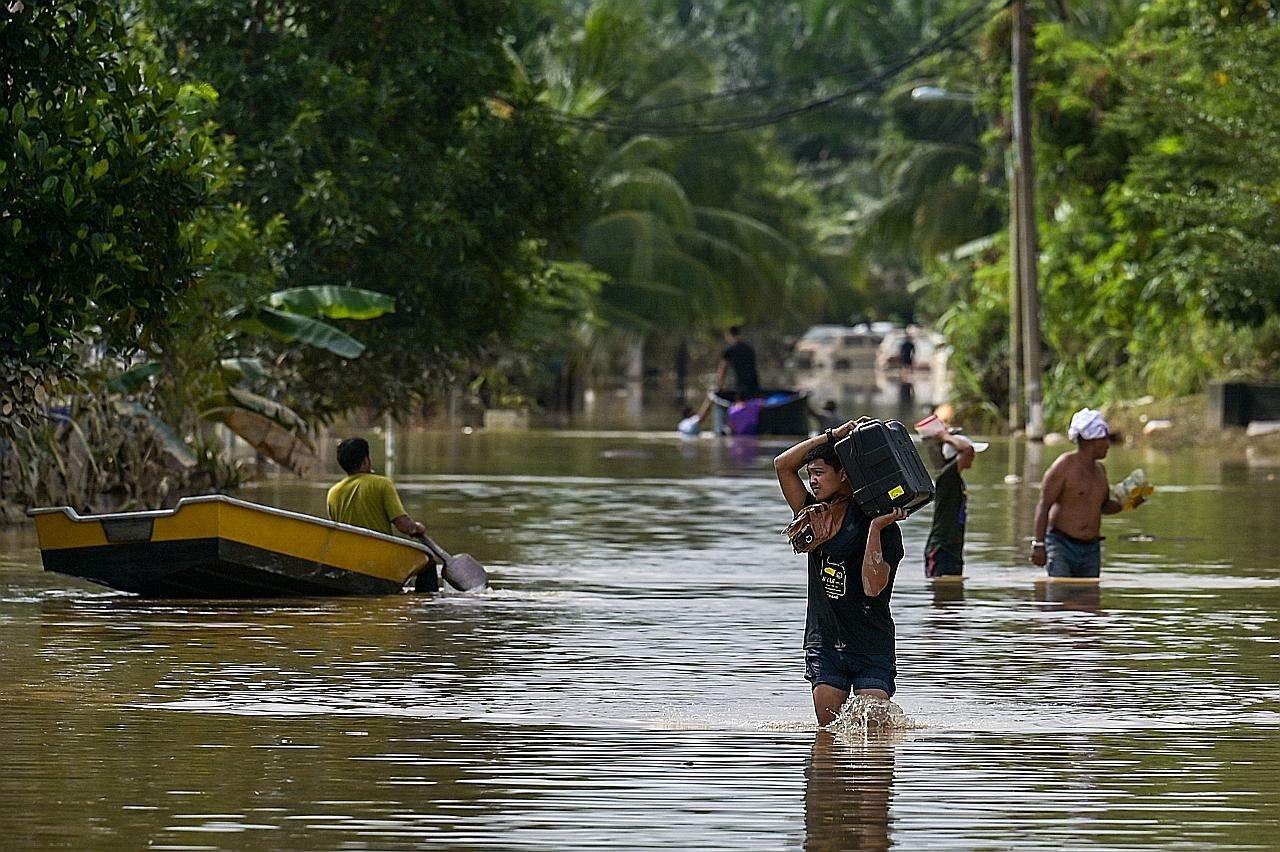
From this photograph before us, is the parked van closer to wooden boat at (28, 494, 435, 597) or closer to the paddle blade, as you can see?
the paddle blade

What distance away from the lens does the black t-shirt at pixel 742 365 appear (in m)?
44.6

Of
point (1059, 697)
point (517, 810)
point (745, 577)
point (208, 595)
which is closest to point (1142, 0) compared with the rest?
point (745, 577)

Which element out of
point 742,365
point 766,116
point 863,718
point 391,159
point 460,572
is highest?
point 766,116

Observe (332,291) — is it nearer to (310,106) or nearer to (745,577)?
(310,106)

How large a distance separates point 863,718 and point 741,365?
112 feet

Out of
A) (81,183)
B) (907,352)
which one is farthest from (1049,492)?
(907,352)

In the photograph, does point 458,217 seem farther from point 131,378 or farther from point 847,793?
point 847,793

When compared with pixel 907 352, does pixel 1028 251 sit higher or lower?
lower

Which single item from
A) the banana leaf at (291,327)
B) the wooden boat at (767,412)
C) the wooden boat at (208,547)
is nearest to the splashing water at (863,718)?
the wooden boat at (208,547)

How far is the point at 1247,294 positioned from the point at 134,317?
20.4 m

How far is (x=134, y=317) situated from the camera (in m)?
18.9

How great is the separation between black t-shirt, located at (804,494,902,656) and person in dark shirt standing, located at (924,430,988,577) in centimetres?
674

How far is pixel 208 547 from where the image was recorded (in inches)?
623

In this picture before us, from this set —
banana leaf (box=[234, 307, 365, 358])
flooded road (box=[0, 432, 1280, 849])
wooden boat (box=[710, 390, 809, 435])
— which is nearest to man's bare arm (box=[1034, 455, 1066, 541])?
flooded road (box=[0, 432, 1280, 849])
